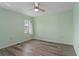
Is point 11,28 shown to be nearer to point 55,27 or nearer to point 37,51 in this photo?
point 37,51

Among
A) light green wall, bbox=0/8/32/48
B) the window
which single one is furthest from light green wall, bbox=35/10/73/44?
light green wall, bbox=0/8/32/48

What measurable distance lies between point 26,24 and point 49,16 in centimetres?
113

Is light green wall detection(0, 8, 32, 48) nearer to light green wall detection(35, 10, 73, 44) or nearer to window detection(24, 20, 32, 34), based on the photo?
window detection(24, 20, 32, 34)

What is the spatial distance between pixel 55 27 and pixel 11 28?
194 centimetres

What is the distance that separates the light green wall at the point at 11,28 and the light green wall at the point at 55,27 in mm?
661

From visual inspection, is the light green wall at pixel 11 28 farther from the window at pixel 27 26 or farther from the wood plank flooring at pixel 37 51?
the wood plank flooring at pixel 37 51

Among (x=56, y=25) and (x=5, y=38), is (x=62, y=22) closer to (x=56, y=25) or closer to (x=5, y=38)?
(x=56, y=25)

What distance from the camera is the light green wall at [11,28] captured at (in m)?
2.78

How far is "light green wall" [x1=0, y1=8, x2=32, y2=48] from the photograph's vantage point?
2.78m

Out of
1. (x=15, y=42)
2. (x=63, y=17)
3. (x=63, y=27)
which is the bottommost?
(x=15, y=42)

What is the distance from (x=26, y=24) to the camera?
11.3ft

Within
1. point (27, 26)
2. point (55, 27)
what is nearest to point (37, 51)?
point (27, 26)

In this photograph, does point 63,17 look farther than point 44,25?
No

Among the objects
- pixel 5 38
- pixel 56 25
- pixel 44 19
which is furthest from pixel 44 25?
pixel 5 38
